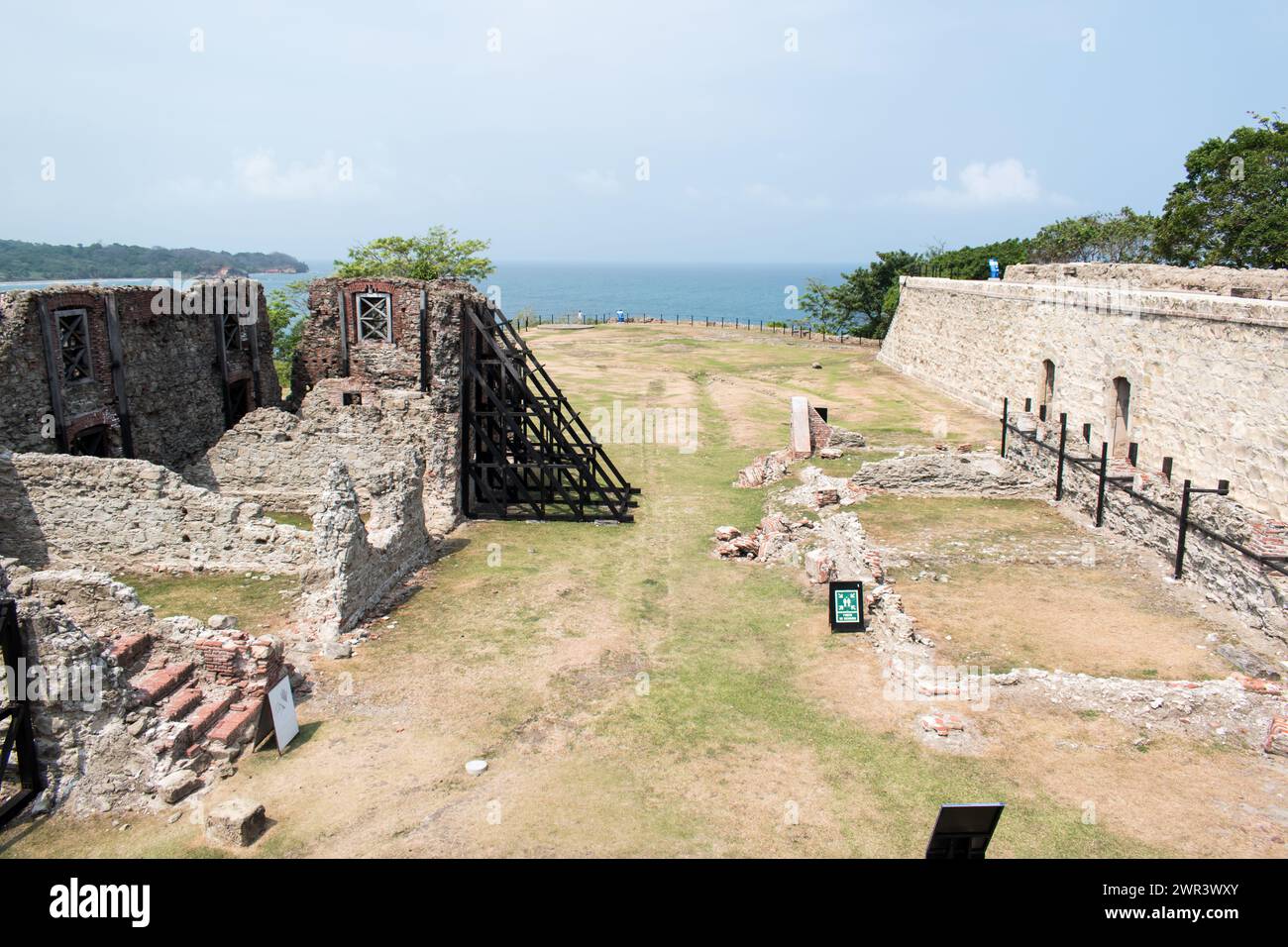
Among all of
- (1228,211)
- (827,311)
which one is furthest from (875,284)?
(1228,211)

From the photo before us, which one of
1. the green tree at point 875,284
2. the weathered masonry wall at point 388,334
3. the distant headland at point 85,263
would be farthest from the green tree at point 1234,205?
the distant headland at point 85,263

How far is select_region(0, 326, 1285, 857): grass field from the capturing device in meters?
8.26

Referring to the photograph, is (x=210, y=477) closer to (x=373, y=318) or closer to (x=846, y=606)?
(x=373, y=318)

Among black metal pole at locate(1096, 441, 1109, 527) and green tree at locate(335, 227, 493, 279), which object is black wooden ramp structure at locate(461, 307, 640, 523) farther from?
green tree at locate(335, 227, 493, 279)

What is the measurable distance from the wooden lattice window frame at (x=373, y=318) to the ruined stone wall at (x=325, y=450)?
2.32 meters

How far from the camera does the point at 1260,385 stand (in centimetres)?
1817

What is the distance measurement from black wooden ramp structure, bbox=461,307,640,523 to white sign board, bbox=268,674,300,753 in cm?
999

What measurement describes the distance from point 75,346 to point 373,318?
6168mm

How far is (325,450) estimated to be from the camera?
1914 cm

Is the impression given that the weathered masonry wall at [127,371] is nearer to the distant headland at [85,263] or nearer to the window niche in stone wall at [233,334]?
the window niche in stone wall at [233,334]

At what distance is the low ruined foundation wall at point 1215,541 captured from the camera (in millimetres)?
12000

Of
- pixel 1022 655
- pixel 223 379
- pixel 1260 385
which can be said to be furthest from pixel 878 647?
pixel 223 379
